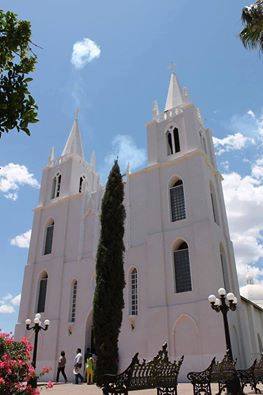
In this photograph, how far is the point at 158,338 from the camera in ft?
65.0

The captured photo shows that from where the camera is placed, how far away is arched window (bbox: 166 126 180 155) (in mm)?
26066

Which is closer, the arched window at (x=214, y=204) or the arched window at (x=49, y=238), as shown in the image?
the arched window at (x=214, y=204)

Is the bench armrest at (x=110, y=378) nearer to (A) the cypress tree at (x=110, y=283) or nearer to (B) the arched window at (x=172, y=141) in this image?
(A) the cypress tree at (x=110, y=283)

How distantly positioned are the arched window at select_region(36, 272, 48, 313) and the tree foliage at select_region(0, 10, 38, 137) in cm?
2423

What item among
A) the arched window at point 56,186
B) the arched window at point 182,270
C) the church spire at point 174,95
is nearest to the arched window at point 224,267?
the arched window at point 182,270

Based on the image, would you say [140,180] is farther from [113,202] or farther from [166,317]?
[166,317]

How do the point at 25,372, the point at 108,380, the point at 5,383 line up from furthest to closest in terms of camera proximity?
the point at 108,380 → the point at 25,372 → the point at 5,383

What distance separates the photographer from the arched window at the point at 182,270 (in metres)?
20.8

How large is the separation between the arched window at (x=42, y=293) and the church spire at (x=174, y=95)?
1665cm

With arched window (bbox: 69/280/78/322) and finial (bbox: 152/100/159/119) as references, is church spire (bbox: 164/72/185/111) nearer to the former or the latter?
finial (bbox: 152/100/159/119)

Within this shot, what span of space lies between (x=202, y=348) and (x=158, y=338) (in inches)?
102

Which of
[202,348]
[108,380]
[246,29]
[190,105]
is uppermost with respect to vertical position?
[190,105]

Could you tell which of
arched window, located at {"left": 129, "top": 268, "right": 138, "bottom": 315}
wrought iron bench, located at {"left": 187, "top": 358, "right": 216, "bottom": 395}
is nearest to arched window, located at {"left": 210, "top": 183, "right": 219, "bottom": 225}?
arched window, located at {"left": 129, "top": 268, "right": 138, "bottom": 315}

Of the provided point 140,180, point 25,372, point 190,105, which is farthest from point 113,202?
point 25,372
